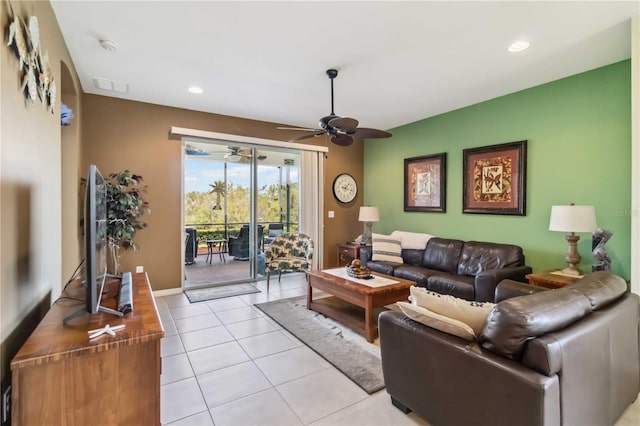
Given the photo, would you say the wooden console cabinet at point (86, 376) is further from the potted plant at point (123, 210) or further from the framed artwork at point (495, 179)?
the framed artwork at point (495, 179)

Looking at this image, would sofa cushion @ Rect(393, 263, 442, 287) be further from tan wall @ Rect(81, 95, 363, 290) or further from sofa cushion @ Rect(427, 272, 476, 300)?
tan wall @ Rect(81, 95, 363, 290)

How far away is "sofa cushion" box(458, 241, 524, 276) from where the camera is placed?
3.81 metres

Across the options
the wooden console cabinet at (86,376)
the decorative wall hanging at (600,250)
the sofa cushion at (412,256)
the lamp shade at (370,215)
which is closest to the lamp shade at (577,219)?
the decorative wall hanging at (600,250)

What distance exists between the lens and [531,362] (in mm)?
1344

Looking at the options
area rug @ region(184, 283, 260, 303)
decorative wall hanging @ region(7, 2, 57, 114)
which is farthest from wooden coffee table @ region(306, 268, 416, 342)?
decorative wall hanging @ region(7, 2, 57, 114)

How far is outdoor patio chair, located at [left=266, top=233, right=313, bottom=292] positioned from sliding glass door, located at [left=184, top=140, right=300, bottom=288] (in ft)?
1.61

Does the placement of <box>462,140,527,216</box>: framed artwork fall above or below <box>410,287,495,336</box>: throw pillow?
above

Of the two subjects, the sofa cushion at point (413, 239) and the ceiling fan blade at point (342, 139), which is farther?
the sofa cushion at point (413, 239)

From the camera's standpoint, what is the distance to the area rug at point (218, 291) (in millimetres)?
4406

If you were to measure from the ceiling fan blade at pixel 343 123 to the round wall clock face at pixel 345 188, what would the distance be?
3004 millimetres

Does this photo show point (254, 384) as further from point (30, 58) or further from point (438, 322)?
point (30, 58)

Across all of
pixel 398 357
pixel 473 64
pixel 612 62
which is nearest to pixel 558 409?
pixel 398 357

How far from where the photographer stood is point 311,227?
5793 mm

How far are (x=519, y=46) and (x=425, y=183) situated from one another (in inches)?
102
